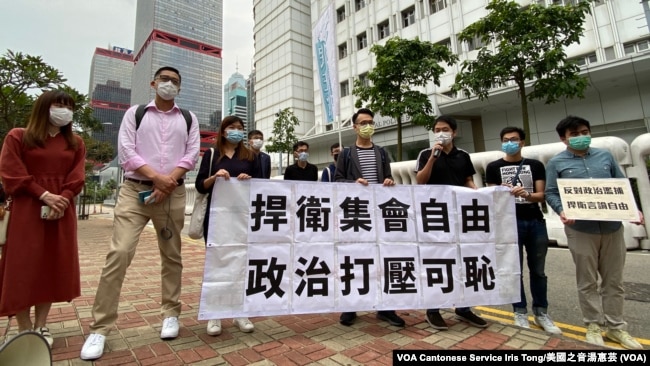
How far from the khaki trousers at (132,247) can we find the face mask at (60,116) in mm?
691

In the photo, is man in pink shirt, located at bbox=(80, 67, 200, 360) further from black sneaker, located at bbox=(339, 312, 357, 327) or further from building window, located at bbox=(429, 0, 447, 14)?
building window, located at bbox=(429, 0, 447, 14)

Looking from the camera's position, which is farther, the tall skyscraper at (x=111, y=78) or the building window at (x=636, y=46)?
the tall skyscraper at (x=111, y=78)

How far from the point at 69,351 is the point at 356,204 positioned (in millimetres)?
2570

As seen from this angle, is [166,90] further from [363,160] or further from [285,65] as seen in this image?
[285,65]

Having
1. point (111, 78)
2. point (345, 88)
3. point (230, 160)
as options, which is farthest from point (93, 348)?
point (111, 78)

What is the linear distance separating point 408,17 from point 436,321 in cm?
2679

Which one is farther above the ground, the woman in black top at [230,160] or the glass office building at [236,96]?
the glass office building at [236,96]

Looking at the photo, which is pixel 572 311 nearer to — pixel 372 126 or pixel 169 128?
pixel 372 126

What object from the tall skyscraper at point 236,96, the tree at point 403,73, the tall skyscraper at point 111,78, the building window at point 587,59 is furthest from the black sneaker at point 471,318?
the tall skyscraper at point 111,78

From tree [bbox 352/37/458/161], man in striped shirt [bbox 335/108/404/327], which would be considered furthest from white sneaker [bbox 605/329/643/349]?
tree [bbox 352/37/458/161]

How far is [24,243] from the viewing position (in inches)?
97.2

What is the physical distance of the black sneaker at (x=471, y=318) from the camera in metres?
3.00

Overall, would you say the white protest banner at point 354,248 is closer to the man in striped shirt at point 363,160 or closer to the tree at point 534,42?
the man in striped shirt at point 363,160

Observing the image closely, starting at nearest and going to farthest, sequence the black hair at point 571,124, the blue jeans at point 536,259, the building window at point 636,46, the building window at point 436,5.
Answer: the black hair at point 571,124 → the blue jeans at point 536,259 → the building window at point 636,46 → the building window at point 436,5
